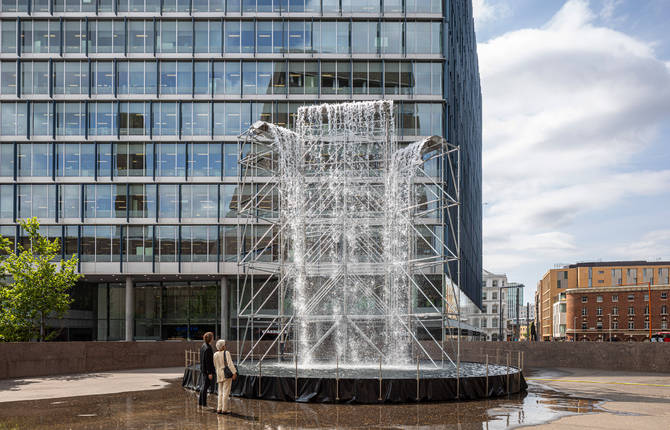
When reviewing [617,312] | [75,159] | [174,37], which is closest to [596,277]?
[617,312]

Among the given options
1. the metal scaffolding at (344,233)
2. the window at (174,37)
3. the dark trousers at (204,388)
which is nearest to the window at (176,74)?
the window at (174,37)

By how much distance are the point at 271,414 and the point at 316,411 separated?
3.99ft

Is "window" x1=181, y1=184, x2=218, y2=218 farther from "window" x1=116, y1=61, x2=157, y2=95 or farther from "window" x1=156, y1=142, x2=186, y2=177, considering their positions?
"window" x1=116, y1=61, x2=157, y2=95

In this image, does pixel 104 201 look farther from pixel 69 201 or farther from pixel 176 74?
pixel 176 74

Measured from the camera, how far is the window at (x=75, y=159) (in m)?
54.4

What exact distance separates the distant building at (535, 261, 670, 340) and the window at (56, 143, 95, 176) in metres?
109

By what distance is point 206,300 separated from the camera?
5741cm

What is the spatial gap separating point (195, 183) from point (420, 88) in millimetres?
19977

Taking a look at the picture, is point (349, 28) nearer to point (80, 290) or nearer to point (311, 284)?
point (311, 284)

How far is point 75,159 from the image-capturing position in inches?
2148

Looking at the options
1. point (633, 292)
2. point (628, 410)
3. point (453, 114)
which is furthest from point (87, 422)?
point (633, 292)

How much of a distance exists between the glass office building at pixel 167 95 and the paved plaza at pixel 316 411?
102 ft

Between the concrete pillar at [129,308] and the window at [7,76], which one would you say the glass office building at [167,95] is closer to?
the window at [7,76]

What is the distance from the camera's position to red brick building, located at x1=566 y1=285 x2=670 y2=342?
121m
